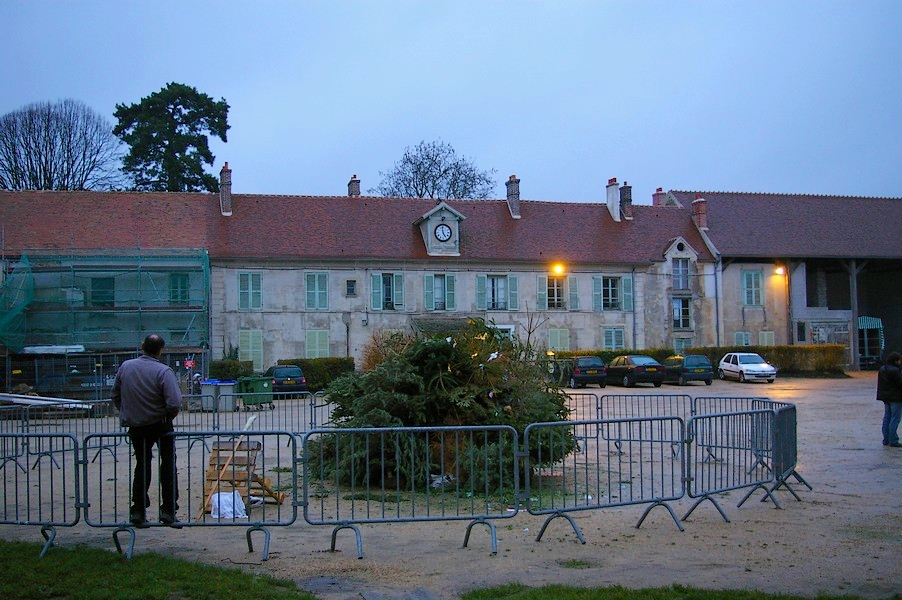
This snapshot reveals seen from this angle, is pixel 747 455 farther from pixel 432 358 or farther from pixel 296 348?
pixel 296 348

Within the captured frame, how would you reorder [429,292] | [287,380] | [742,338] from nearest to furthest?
[287,380]
[429,292]
[742,338]

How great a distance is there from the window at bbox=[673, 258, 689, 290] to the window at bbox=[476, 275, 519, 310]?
28.1ft

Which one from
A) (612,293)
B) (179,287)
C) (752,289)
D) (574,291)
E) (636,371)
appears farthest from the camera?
(752,289)

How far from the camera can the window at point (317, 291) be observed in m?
41.1

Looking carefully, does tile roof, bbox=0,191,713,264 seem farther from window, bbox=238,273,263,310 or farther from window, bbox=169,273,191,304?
window, bbox=169,273,191,304

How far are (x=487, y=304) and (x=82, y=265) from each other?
1841cm

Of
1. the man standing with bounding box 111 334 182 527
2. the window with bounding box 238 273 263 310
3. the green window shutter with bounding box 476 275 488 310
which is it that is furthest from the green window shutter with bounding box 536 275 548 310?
the man standing with bounding box 111 334 182 527

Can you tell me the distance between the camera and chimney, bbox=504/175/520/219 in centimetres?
4609

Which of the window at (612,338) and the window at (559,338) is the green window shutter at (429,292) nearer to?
the window at (559,338)

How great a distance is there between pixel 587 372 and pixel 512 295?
331 inches

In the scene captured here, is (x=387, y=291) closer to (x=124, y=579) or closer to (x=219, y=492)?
(x=219, y=492)

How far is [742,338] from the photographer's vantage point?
153 ft

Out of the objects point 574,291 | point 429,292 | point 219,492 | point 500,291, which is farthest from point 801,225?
point 219,492

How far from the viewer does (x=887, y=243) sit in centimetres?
4972
